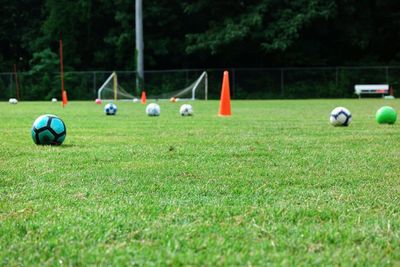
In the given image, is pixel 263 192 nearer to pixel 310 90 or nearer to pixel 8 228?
pixel 8 228

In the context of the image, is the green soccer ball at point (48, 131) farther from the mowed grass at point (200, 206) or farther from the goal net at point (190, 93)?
the goal net at point (190, 93)

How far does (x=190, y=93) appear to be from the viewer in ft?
114

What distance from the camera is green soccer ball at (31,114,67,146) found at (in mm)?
6516

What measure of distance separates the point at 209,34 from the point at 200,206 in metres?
36.2

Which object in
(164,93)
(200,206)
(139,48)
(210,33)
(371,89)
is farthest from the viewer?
(210,33)

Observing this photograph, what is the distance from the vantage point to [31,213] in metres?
3.13

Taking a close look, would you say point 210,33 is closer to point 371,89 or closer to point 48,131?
point 371,89

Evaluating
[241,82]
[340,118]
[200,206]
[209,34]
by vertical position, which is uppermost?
[209,34]

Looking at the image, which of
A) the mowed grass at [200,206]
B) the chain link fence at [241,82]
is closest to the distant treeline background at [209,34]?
the chain link fence at [241,82]

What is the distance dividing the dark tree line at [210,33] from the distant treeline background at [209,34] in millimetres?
74

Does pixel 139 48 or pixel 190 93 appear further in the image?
pixel 139 48

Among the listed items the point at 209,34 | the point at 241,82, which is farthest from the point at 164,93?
the point at 241,82

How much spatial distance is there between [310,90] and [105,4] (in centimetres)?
1731

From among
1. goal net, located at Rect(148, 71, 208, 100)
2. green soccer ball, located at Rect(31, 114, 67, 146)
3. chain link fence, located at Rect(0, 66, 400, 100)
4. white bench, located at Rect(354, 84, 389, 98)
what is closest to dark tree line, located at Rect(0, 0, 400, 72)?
chain link fence, located at Rect(0, 66, 400, 100)
